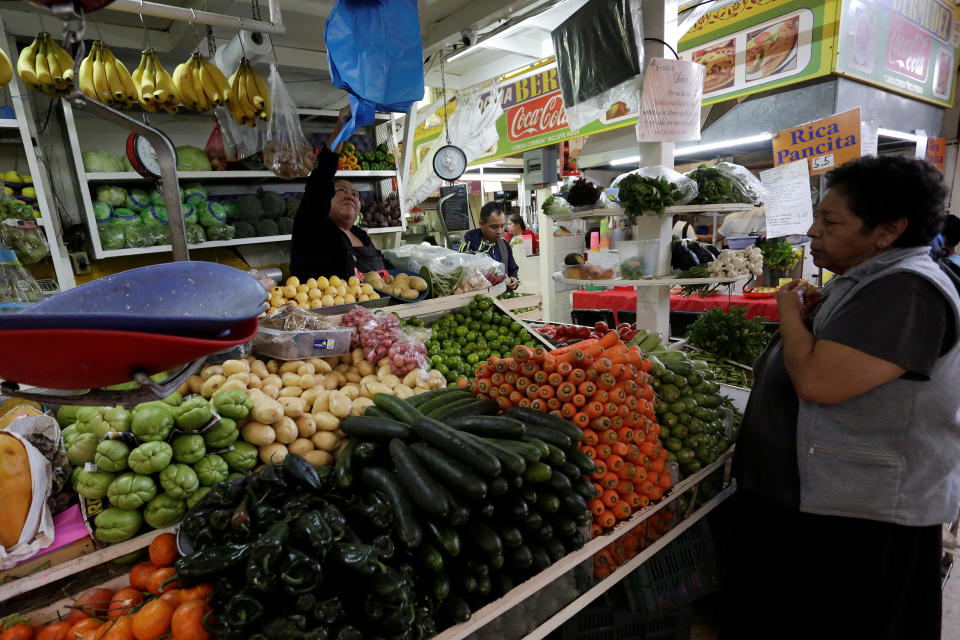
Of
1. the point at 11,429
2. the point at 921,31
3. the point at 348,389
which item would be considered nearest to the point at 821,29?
the point at 921,31

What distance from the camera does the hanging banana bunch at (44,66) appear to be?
8.86 ft

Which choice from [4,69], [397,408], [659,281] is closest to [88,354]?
[397,408]

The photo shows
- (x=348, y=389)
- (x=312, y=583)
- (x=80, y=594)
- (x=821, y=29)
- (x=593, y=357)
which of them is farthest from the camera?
(x=821, y=29)

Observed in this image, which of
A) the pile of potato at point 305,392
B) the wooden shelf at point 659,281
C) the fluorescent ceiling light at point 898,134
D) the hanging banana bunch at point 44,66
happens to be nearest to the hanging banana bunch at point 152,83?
the hanging banana bunch at point 44,66

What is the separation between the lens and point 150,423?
142 cm

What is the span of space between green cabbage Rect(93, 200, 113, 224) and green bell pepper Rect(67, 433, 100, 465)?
354 centimetres

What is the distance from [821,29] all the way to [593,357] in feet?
19.0

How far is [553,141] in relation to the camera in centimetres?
764

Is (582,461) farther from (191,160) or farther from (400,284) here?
(191,160)

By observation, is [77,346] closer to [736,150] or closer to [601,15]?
[601,15]

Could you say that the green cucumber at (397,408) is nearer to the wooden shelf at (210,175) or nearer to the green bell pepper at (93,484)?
the green bell pepper at (93,484)

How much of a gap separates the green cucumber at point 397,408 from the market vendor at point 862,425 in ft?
4.63

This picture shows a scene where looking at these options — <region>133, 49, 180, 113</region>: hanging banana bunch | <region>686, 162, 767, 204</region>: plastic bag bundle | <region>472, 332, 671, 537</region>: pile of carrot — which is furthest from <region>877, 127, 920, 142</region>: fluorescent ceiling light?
<region>133, 49, 180, 113</region>: hanging banana bunch

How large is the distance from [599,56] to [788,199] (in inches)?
66.6
